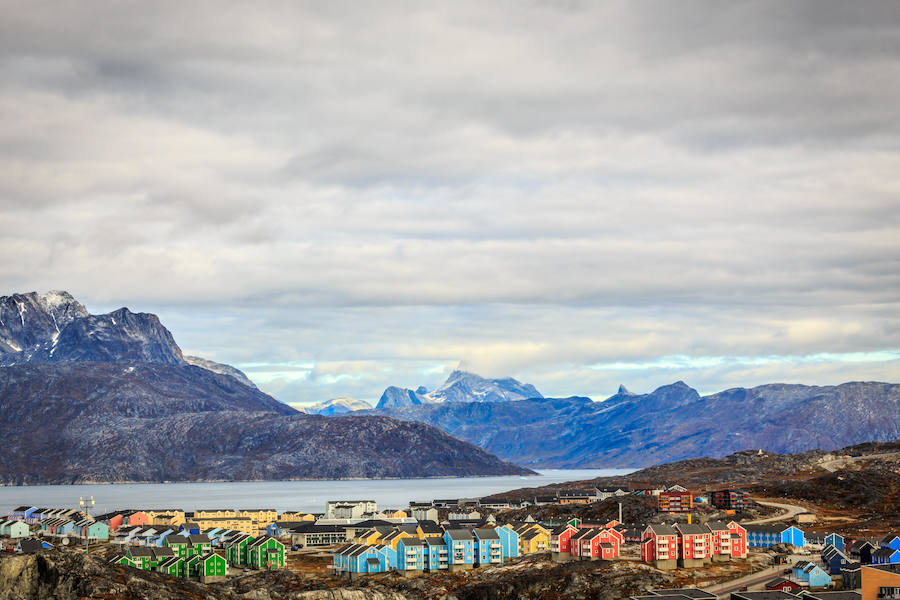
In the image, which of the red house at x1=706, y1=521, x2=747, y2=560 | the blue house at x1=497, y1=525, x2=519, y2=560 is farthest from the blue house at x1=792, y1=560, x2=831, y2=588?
the blue house at x1=497, y1=525, x2=519, y2=560

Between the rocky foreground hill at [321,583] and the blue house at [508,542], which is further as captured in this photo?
the blue house at [508,542]

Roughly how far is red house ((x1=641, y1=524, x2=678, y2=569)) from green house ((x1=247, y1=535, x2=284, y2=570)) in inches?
2471

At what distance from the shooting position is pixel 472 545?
576ft

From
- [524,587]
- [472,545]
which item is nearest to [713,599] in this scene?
[524,587]

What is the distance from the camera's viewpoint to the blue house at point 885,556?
152 metres

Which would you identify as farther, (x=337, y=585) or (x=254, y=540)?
(x=254, y=540)

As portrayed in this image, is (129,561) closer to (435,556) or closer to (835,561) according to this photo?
(435,556)

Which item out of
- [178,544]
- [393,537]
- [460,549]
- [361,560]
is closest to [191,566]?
[178,544]

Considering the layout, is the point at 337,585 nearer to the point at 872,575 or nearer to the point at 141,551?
the point at 141,551

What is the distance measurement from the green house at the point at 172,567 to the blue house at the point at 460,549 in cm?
4358

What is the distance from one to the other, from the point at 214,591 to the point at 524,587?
146 feet

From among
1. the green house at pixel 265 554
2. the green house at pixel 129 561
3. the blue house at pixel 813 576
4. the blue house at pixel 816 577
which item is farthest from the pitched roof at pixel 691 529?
the green house at pixel 129 561

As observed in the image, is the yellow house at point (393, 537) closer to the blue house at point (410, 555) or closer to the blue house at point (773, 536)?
the blue house at point (410, 555)

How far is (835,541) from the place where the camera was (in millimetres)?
172750
